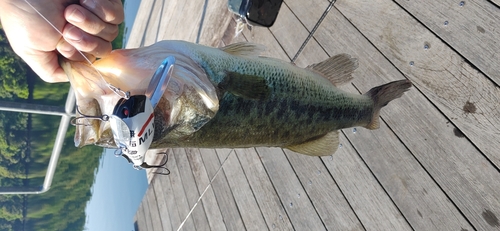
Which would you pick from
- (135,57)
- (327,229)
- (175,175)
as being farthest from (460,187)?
(175,175)

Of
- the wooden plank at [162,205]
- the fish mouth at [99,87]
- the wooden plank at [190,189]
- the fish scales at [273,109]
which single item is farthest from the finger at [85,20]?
the wooden plank at [162,205]

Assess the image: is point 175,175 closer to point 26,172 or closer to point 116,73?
point 116,73

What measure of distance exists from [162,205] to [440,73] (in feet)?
13.0

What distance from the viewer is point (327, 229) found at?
2.59m

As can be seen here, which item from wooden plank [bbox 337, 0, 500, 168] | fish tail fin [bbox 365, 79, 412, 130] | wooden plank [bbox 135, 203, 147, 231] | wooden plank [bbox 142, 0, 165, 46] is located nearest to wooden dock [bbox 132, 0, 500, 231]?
wooden plank [bbox 337, 0, 500, 168]

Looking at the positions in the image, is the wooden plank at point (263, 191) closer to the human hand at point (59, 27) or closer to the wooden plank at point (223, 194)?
the wooden plank at point (223, 194)

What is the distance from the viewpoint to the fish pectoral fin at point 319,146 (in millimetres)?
1706

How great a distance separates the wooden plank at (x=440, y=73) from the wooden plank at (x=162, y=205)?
3.39 m

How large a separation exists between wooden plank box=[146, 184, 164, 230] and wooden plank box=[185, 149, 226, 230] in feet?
3.28

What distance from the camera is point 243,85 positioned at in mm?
1303

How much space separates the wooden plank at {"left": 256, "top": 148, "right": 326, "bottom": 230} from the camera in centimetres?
274

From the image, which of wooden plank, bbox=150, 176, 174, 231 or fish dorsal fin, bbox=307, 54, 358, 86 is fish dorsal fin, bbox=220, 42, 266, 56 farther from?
wooden plank, bbox=150, 176, 174, 231

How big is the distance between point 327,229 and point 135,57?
198cm

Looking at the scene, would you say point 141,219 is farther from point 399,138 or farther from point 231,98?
point 231,98
